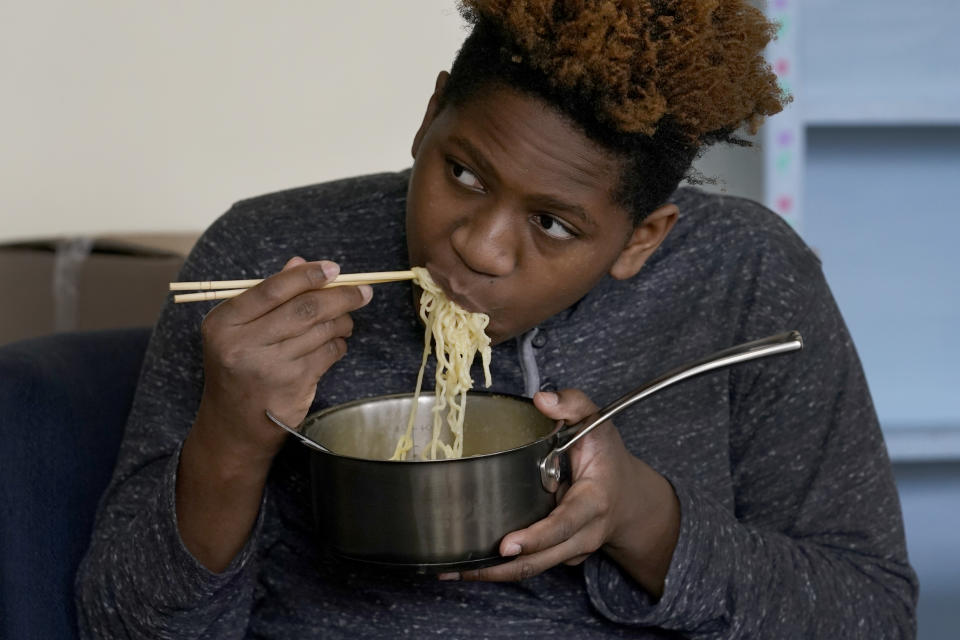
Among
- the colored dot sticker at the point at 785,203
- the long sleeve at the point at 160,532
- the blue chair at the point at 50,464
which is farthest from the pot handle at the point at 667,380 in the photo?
the colored dot sticker at the point at 785,203

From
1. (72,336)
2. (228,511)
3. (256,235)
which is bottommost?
(228,511)

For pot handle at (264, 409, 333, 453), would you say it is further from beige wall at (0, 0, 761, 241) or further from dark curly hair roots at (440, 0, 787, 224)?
beige wall at (0, 0, 761, 241)

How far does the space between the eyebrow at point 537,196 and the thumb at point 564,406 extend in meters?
0.17

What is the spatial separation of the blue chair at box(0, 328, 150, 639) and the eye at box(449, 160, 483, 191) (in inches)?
19.5

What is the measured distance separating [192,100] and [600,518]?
1.51 meters

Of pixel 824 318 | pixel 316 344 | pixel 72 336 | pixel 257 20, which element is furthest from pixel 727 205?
pixel 257 20

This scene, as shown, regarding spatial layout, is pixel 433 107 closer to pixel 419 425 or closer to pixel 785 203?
pixel 419 425

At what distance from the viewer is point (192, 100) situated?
2238mm

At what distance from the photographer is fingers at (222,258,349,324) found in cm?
93

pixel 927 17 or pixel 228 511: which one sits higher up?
pixel 927 17

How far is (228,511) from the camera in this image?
1.09m

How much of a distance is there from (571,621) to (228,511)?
0.41 meters

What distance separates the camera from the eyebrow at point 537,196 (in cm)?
102

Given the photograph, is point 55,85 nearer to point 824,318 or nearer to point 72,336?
point 72,336
